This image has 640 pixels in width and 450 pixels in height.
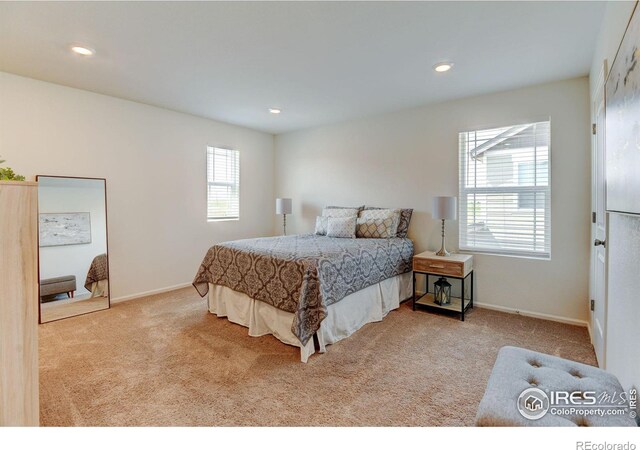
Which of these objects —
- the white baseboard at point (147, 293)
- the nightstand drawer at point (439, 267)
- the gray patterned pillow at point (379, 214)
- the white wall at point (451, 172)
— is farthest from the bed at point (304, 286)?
the white baseboard at point (147, 293)

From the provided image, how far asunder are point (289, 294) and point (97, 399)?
54.8 inches

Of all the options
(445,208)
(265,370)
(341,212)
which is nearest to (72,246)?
(265,370)

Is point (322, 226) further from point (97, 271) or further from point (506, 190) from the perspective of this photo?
point (97, 271)

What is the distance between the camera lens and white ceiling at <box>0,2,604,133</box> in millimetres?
1988

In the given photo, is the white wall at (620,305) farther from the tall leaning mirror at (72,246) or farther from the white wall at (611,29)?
the tall leaning mirror at (72,246)

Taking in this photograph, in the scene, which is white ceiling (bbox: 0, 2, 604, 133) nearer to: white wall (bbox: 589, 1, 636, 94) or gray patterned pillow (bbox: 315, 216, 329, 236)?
white wall (bbox: 589, 1, 636, 94)

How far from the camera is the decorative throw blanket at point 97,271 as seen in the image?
342 cm

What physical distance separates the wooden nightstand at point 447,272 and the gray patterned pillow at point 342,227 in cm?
89

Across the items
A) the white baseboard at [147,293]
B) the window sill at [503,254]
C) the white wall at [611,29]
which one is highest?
the white wall at [611,29]

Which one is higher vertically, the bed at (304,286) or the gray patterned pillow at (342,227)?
the gray patterned pillow at (342,227)
